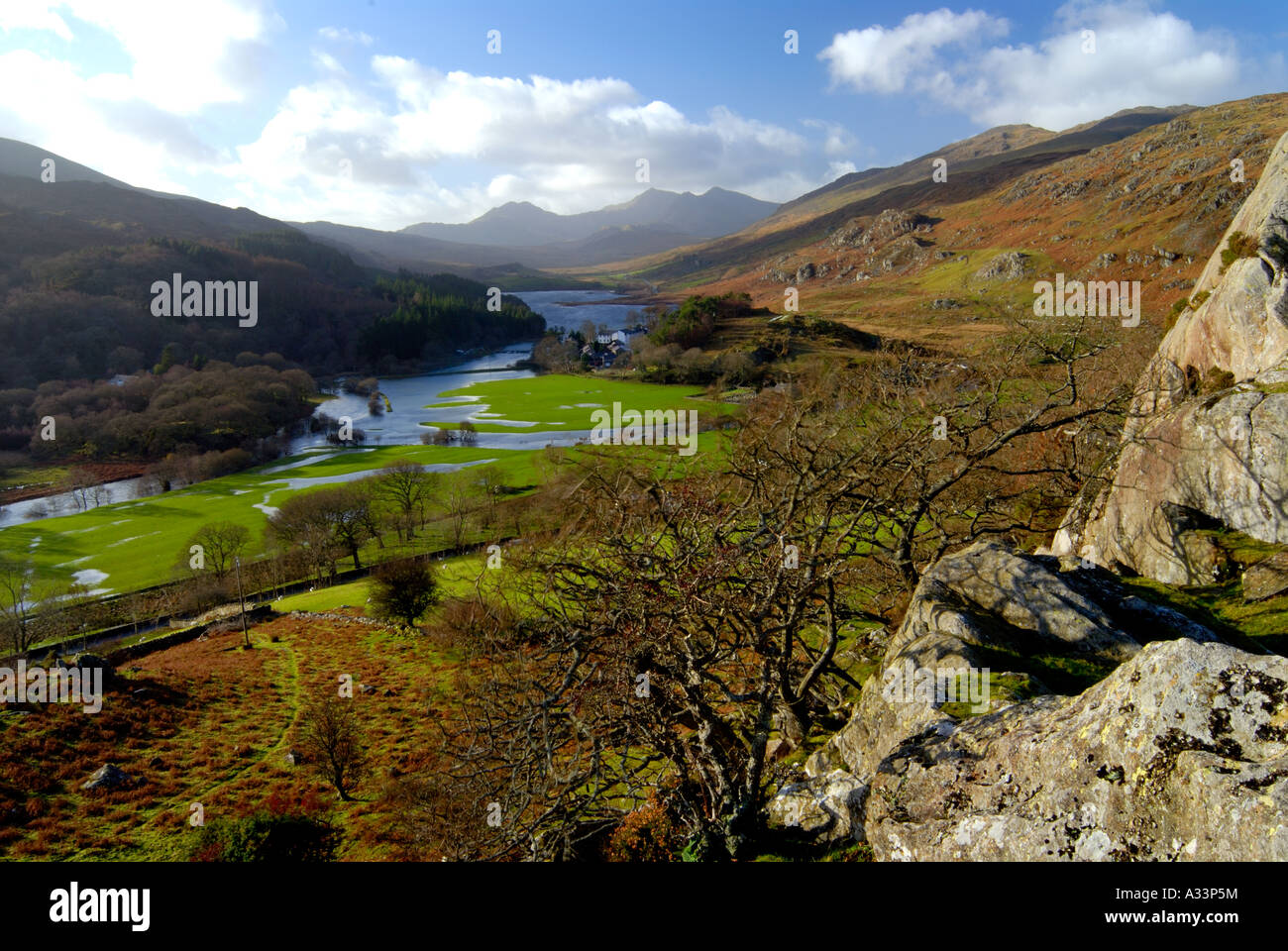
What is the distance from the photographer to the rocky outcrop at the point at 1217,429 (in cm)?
741

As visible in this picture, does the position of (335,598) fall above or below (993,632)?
below

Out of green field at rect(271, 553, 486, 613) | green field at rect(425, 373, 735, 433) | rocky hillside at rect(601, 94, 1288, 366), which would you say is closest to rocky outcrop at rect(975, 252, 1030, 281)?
rocky hillside at rect(601, 94, 1288, 366)

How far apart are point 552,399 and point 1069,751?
334 feet

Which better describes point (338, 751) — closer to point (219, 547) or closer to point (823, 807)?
point (823, 807)

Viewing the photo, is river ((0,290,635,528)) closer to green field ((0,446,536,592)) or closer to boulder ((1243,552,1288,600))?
green field ((0,446,536,592))

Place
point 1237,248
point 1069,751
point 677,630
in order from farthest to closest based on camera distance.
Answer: point 1237,248, point 677,630, point 1069,751

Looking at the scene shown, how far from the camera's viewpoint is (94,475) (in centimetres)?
8169

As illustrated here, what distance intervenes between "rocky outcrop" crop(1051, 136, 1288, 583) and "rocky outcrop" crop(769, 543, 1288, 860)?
2.18 m

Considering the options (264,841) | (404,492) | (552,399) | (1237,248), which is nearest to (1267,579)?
(1237,248)

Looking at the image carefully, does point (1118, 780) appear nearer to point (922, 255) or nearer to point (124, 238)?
point (922, 255)

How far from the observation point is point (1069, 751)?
367 cm

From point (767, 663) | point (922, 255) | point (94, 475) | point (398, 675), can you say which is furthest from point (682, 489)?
point (922, 255)

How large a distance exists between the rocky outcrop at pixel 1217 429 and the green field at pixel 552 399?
174ft
